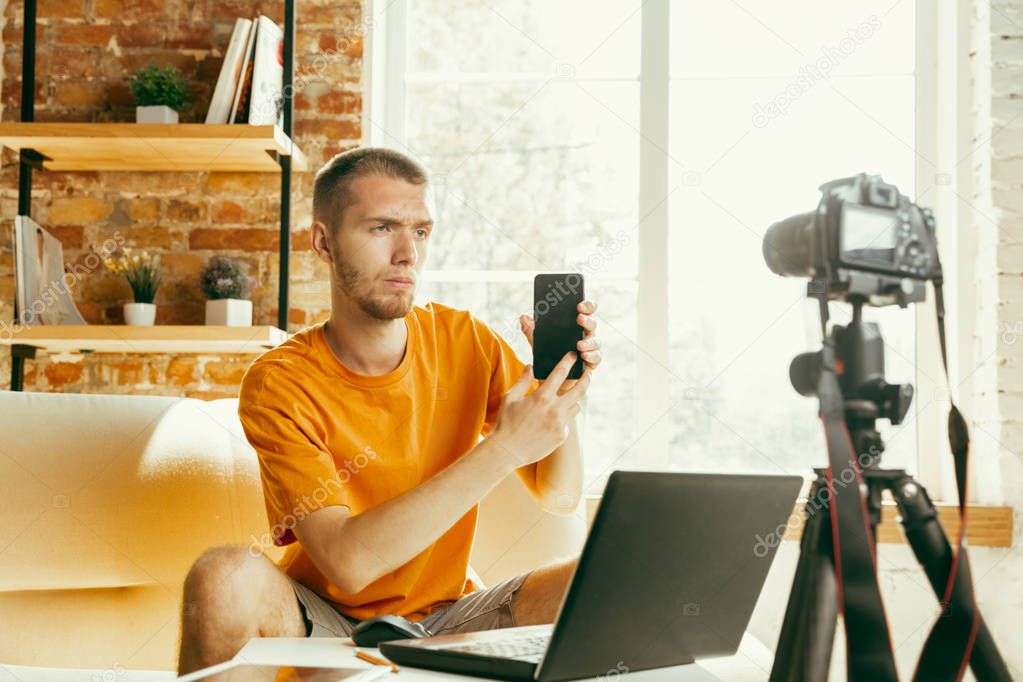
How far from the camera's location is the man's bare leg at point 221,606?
1.10m

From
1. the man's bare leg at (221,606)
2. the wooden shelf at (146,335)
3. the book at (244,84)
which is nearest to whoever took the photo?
the man's bare leg at (221,606)

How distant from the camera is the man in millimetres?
1175

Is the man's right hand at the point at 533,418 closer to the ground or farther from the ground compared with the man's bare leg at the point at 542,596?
farther from the ground

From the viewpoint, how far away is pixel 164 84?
2.24 m

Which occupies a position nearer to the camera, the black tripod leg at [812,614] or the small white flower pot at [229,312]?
the black tripod leg at [812,614]

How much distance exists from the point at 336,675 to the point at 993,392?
191 cm

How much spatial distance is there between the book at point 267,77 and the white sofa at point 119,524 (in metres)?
0.77

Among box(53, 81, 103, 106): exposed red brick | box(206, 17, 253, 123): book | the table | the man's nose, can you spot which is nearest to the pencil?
the table

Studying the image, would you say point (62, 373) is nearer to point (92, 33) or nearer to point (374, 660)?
point (92, 33)

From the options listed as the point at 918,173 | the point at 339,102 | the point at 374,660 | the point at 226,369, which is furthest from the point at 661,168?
the point at 374,660

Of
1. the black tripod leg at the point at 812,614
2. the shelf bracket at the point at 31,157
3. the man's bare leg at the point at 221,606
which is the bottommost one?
the man's bare leg at the point at 221,606

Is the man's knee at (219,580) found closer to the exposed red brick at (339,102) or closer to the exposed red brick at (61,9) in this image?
the exposed red brick at (339,102)

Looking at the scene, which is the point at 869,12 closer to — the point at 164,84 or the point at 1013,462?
the point at 1013,462

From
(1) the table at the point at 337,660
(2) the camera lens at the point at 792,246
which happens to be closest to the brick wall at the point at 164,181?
(1) the table at the point at 337,660
